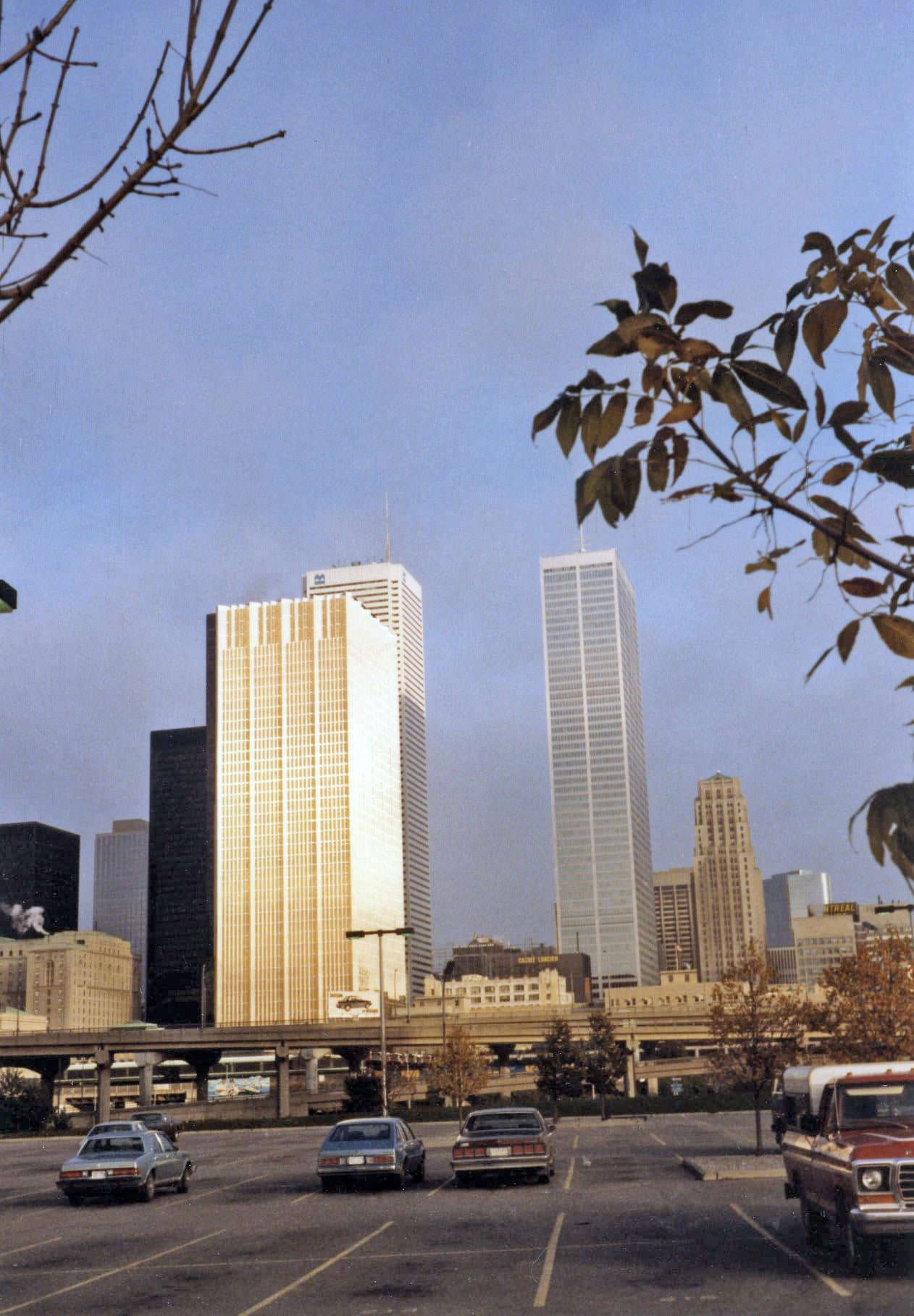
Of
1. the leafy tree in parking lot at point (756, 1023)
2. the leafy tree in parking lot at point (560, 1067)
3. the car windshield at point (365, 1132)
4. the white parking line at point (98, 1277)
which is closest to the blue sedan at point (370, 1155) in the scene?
the car windshield at point (365, 1132)

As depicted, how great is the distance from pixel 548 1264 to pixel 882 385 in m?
16.1

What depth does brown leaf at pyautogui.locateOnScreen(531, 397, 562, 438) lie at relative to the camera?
10.4 ft

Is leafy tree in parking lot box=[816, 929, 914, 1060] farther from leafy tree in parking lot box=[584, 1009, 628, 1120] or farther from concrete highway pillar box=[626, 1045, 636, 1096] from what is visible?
concrete highway pillar box=[626, 1045, 636, 1096]

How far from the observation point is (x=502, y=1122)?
103 feet

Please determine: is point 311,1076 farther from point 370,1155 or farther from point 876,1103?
point 876,1103

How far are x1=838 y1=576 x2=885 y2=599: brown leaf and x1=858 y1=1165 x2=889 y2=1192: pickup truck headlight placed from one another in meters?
12.8

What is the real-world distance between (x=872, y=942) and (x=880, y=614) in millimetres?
41347

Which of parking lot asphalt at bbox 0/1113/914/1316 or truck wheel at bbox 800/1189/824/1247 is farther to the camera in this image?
truck wheel at bbox 800/1189/824/1247

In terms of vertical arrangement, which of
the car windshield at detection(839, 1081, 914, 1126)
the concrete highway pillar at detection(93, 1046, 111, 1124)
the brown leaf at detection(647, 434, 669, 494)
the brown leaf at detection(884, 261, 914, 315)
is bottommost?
the concrete highway pillar at detection(93, 1046, 111, 1124)

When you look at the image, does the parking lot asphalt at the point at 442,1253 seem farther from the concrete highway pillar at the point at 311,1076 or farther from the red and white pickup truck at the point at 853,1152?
the concrete highway pillar at the point at 311,1076

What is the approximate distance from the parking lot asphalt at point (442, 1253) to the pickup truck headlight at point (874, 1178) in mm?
1007

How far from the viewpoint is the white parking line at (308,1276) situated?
14.7m

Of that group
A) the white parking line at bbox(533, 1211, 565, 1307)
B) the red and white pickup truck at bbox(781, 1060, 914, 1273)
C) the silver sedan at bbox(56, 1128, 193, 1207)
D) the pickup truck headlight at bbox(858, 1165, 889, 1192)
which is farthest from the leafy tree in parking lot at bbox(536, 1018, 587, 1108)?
the pickup truck headlight at bbox(858, 1165, 889, 1192)

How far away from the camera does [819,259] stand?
3514 millimetres
